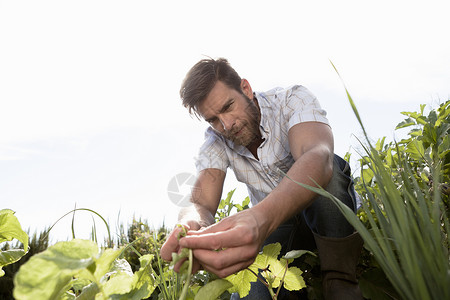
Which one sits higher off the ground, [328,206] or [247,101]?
[247,101]

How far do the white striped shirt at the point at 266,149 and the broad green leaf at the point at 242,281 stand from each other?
1005 mm

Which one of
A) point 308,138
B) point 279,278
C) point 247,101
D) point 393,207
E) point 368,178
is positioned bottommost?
point 279,278

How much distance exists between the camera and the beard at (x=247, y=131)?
2.15 m

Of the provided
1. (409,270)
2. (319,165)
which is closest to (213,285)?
(409,270)

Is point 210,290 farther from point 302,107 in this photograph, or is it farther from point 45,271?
point 302,107

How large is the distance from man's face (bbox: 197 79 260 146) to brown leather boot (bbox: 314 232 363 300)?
0.85 m

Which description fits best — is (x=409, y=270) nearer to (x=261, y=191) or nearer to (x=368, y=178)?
(x=368, y=178)

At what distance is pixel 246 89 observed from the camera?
2.37m

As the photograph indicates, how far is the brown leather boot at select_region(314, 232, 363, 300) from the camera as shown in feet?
4.67

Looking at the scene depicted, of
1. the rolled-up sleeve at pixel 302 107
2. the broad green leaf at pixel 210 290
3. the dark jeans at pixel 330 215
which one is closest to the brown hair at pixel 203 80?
the rolled-up sleeve at pixel 302 107

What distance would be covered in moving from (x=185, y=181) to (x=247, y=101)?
587mm

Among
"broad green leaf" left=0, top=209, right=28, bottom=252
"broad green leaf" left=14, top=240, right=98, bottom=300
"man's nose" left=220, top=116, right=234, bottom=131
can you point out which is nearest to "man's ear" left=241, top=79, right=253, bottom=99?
"man's nose" left=220, top=116, right=234, bottom=131

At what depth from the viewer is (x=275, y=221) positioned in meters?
1.05

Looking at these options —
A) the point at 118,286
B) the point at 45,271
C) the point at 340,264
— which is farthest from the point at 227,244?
the point at 340,264
